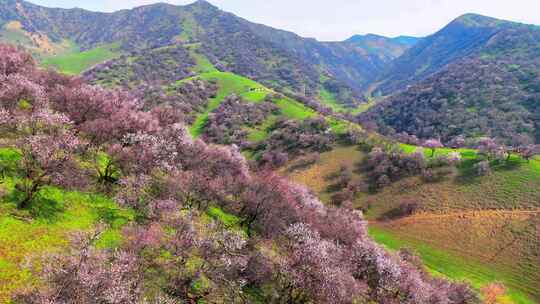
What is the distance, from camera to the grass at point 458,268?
54812 millimetres

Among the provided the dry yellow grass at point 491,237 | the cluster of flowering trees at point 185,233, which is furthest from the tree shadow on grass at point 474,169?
the cluster of flowering trees at point 185,233

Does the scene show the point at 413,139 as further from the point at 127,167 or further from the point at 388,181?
the point at 127,167

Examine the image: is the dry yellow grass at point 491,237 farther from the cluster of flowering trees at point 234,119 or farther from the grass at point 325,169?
the cluster of flowering trees at point 234,119

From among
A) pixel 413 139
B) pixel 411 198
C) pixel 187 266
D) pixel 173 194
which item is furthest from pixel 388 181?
pixel 187 266

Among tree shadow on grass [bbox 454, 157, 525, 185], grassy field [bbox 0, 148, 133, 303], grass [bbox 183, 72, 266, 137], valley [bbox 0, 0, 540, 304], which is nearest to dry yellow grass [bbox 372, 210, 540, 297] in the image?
valley [bbox 0, 0, 540, 304]

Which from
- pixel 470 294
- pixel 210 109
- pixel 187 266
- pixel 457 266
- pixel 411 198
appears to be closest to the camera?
pixel 187 266

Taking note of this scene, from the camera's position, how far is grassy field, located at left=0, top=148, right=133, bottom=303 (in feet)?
69.1

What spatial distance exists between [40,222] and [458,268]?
6702cm

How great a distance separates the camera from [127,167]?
116ft

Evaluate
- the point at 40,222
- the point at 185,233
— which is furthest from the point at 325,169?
the point at 40,222

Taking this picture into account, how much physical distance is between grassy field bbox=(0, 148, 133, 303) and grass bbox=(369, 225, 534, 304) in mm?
50852

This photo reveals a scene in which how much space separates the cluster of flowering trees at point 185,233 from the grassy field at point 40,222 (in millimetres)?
1704

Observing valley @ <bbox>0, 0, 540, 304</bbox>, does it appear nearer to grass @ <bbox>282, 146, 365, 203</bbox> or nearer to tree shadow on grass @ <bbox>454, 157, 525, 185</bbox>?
tree shadow on grass @ <bbox>454, 157, 525, 185</bbox>

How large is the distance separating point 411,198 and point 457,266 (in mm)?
24686
